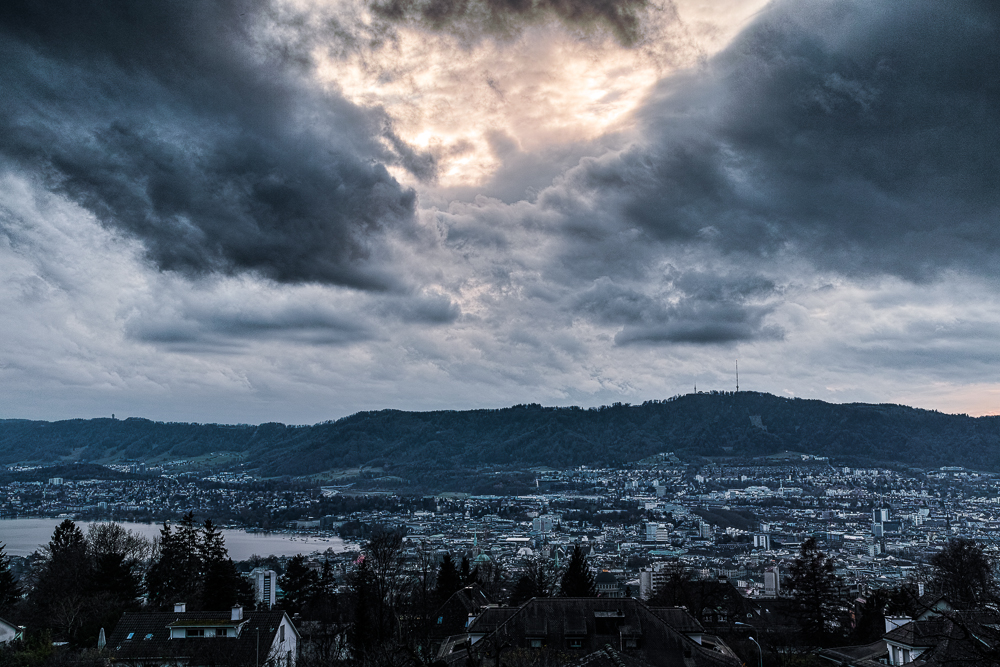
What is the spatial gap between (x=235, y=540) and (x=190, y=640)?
392 feet

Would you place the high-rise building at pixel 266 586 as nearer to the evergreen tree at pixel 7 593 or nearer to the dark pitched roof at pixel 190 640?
the evergreen tree at pixel 7 593

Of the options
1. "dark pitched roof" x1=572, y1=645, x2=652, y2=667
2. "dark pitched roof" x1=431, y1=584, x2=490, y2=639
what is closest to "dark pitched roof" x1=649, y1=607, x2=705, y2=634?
"dark pitched roof" x1=431, y1=584, x2=490, y2=639

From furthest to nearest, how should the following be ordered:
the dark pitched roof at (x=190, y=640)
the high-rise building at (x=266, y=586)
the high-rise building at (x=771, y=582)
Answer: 1. the high-rise building at (x=771, y=582)
2. the high-rise building at (x=266, y=586)
3. the dark pitched roof at (x=190, y=640)

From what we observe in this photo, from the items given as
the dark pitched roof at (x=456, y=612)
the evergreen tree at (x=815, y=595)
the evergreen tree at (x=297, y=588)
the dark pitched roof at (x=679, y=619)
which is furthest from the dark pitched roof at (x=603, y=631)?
the evergreen tree at (x=297, y=588)

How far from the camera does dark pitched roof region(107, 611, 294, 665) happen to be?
103ft

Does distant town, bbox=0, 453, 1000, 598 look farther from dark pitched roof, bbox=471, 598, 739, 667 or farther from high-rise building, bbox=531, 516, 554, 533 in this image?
dark pitched roof, bbox=471, 598, 739, 667

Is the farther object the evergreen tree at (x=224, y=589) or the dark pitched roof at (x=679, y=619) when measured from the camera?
the evergreen tree at (x=224, y=589)

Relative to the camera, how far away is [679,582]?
166ft

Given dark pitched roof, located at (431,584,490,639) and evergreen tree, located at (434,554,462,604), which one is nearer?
dark pitched roof, located at (431,584,490,639)

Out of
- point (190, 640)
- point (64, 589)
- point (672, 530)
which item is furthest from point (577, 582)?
point (672, 530)

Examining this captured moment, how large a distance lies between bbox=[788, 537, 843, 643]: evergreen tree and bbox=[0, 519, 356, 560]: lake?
86295 mm

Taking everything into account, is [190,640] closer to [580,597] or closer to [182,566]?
[580,597]

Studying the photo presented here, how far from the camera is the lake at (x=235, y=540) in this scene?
121 metres

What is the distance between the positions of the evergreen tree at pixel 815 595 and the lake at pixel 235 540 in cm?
8630
